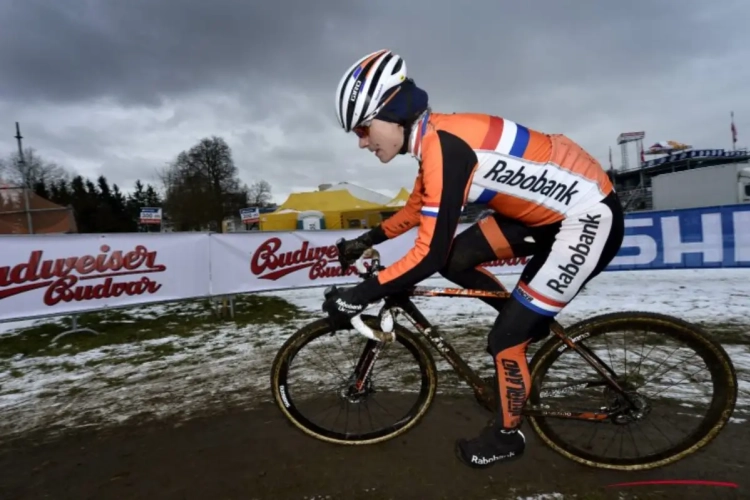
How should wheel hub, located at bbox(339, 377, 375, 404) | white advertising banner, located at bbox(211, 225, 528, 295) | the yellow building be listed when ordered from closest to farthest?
1. wheel hub, located at bbox(339, 377, 375, 404)
2. white advertising banner, located at bbox(211, 225, 528, 295)
3. the yellow building

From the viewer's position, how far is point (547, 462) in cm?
263

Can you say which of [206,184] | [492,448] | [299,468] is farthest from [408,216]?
[206,184]

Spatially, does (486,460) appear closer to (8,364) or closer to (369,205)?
(8,364)

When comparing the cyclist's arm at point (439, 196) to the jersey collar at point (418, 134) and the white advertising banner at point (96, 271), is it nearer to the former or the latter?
the jersey collar at point (418, 134)

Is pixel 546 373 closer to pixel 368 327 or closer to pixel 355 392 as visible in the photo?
pixel 368 327

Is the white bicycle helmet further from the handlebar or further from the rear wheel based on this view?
the rear wheel

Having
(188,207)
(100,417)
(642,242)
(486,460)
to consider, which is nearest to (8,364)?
(100,417)

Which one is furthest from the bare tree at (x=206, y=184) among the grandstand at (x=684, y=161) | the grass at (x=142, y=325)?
the grandstand at (x=684, y=161)

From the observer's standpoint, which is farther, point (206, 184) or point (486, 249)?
point (206, 184)

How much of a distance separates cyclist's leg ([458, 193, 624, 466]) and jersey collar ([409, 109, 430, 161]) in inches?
34.6

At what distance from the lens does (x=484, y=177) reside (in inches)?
88.8

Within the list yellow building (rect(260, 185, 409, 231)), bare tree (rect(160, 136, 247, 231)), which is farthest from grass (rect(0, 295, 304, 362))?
bare tree (rect(160, 136, 247, 231))

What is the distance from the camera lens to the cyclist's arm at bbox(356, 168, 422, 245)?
3.07 m

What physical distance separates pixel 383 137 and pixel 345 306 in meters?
0.93
